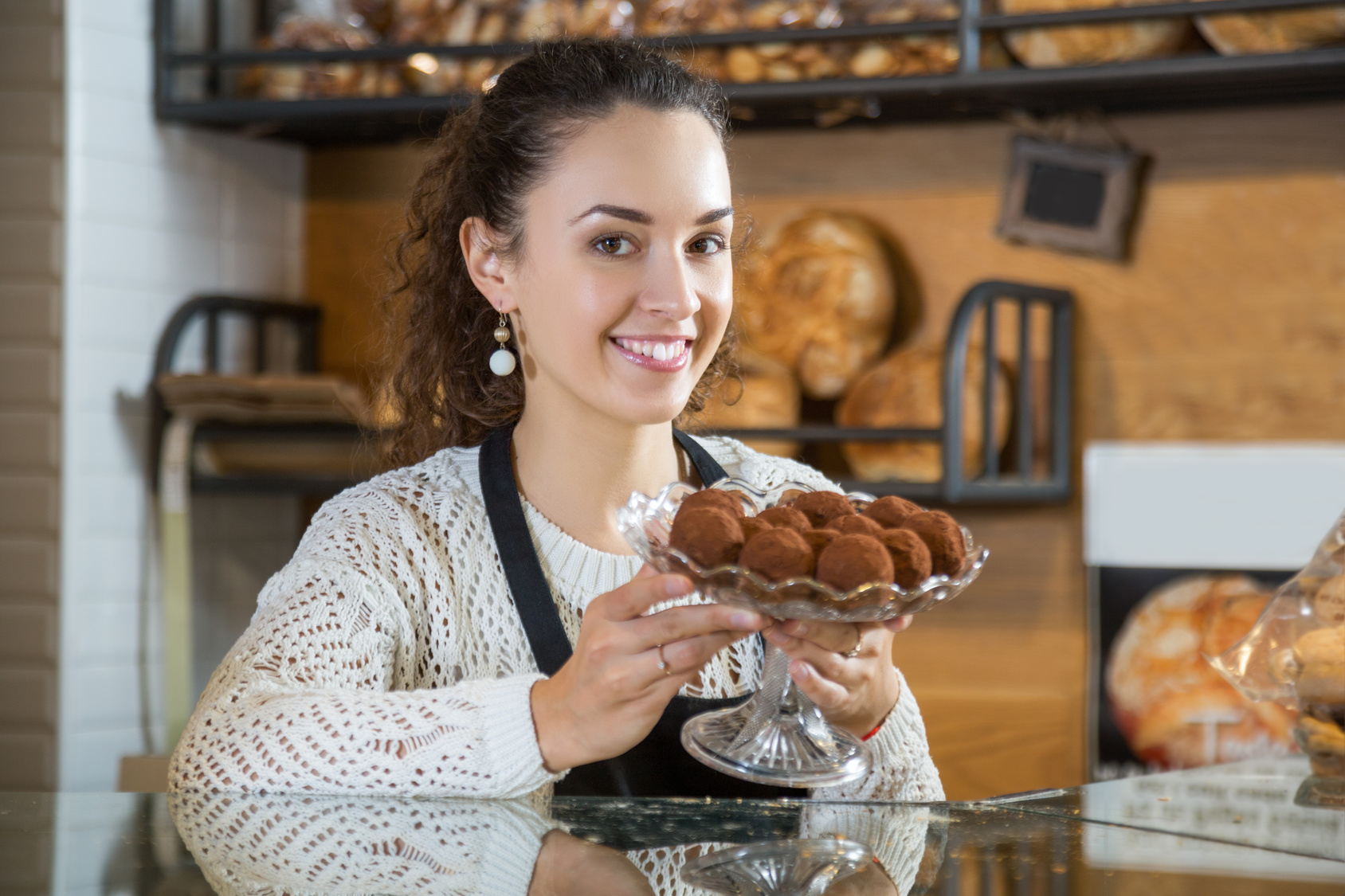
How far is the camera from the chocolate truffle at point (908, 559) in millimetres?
746

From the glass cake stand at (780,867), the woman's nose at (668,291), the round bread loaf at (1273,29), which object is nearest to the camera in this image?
the glass cake stand at (780,867)

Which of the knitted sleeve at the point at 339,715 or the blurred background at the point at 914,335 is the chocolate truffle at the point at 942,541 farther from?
the blurred background at the point at 914,335

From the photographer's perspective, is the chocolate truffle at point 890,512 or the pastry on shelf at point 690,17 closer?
the chocolate truffle at point 890,512

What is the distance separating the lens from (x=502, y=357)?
51.4 inches

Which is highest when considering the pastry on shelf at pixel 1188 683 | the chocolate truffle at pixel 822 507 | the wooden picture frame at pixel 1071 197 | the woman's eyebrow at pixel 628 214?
the wooden picture frame at pixel 1071 197

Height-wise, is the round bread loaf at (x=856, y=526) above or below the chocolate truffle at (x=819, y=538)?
above

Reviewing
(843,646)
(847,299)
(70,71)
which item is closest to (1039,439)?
(847,299)

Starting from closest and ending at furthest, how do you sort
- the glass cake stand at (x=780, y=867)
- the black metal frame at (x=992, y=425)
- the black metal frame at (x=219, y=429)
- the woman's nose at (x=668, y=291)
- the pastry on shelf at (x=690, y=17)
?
the glass cake stand at (x=780, y=867)
the woman's nose at (x=668, y=291)
the black metal frame at (x=992, y=425)
the pastry on shelf at (x=690, y=17)
the black metal frame at (x=219, y=429)

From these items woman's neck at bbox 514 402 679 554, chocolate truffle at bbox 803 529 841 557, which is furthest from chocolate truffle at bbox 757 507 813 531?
woman's neck at bbox 514 402 679 554

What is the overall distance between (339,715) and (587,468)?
1.29 ft

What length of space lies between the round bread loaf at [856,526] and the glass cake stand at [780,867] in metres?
0.19

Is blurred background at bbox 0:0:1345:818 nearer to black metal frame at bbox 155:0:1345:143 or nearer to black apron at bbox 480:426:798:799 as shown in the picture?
black metal frame at bbox 155:0:1345:143

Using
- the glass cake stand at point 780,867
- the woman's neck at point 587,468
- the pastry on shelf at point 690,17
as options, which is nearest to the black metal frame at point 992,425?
the pastry on shelf at point 690,17

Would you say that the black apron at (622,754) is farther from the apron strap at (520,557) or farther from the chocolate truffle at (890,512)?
the chocolate truffle at (890,512)
